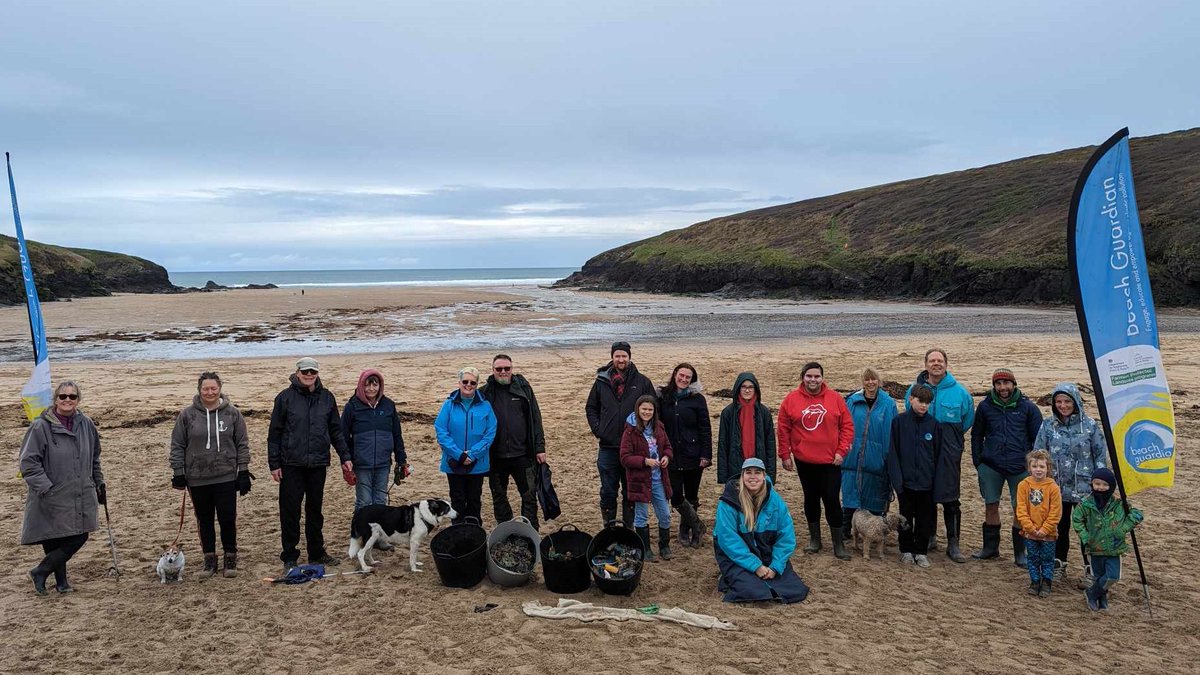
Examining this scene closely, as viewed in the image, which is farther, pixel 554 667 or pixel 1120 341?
pixel 1120 341

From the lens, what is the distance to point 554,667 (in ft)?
14.9

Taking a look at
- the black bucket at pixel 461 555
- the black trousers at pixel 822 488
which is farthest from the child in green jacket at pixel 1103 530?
the black bucket at pixel 461 555

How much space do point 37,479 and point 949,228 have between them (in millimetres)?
58500

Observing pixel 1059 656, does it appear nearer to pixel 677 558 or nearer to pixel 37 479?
pixel 677 558

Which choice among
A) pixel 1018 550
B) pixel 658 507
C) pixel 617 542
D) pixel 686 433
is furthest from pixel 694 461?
pixel 1018 550

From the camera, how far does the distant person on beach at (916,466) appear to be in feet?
20.1

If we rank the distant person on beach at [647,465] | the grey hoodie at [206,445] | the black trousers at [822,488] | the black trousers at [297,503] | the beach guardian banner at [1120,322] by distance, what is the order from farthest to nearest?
the black trousers at [822,488]
the distant person on beach at [647,465]
the black trousers at [297,503]
the grey hoodie at [206,445]
the beach guardian banner at [1120,322]

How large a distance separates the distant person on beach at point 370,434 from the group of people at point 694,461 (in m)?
0.02

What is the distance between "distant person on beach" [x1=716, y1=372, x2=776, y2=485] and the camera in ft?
21.1

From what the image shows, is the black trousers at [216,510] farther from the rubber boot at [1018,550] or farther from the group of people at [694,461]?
the rubber boot at [1018,550]

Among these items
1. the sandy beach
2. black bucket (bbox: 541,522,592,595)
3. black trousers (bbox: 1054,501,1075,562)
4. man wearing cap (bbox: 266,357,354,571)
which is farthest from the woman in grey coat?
black trousers (bbox: 1054,501,1075,562)

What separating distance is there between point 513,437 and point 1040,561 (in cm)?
442

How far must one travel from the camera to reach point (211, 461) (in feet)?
19.0

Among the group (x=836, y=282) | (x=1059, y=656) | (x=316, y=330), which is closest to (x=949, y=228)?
(x=836, y=282)
